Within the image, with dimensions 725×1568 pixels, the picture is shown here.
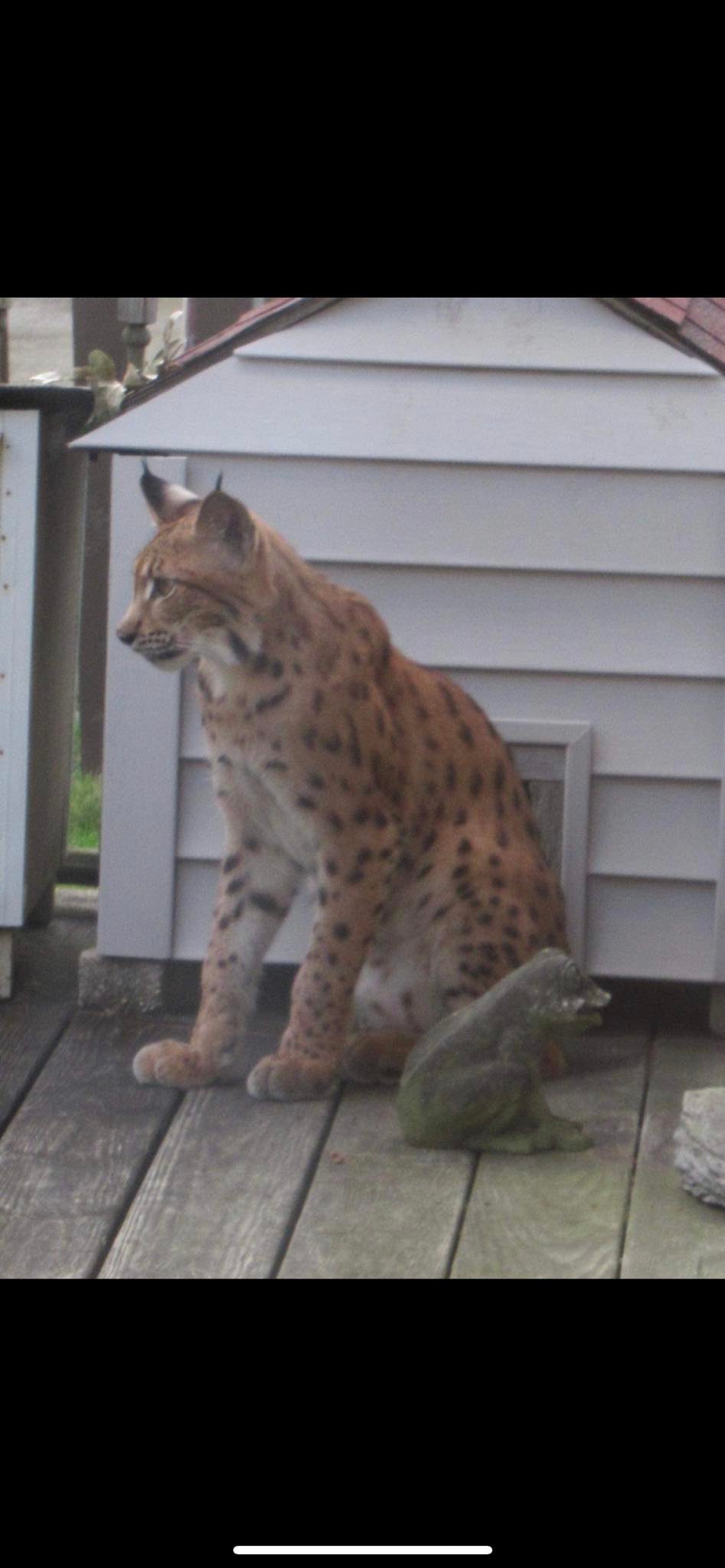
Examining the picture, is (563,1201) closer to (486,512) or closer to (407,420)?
(486,512)

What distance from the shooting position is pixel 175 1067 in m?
2.50

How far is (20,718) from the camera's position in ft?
9.08

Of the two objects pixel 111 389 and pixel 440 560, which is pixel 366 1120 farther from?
pixel 111 389

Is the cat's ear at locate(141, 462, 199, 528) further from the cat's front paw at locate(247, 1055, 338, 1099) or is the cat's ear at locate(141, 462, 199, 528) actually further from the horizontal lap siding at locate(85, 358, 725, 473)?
the cat's front paw at locate(247, 1055, 338, 1099)

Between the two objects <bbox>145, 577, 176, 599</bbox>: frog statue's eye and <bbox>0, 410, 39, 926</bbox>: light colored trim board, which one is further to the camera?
<bbox>0, 410, 39, 926</bbox>: light colored trim board

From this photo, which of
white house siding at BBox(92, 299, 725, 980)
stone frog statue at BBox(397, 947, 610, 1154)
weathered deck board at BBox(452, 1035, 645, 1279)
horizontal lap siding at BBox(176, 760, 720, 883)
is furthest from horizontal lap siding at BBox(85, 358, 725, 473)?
weathered deck board at BBox(452, 1035, 645, 1279)

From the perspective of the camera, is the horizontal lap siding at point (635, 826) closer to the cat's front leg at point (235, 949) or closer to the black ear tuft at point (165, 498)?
the cat's front leg at point (235, 949)

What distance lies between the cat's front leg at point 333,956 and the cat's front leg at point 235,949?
5 cm

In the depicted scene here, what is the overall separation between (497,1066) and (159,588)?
0.64 m

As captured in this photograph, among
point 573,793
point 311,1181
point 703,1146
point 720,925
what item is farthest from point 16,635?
point 703,1146

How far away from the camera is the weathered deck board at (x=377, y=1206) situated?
221cm

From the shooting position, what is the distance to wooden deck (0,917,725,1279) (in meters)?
2.21

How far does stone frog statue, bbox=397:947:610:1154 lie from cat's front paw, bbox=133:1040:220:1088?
252 mm

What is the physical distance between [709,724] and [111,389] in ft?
2.73
